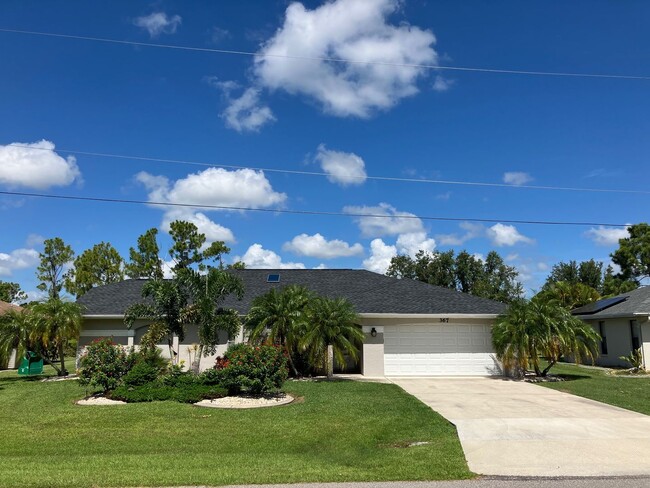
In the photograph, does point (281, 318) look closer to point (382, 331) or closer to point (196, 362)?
point (196, 362)

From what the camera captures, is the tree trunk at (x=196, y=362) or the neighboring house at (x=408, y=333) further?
the neighboring house at (x=408, y=333)

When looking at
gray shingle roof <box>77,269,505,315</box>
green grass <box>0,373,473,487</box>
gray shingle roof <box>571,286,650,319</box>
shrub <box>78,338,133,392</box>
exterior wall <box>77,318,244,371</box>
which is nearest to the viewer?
green grass <box>0,373,473,487</box>

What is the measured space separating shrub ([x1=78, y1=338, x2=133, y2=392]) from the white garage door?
34.4 feet

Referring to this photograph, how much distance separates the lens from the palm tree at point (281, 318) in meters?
17.5

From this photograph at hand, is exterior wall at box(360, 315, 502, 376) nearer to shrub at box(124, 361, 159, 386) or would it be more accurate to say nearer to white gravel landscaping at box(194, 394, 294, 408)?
white gravel landscaping at box(194, 394, 294, 408)

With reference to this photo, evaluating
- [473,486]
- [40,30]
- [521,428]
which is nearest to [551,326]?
[521,428]

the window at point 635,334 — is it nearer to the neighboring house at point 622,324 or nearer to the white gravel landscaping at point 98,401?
the neighboring house at point 622,324

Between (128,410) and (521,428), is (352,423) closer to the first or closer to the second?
(521,428)

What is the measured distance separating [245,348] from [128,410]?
354cm

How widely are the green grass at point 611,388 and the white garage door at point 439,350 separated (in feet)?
10.8

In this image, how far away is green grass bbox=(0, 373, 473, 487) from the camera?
6551 millimetres

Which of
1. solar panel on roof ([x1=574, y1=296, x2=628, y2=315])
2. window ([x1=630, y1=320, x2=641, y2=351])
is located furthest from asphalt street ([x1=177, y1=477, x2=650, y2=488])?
solar panel on roof ([x1=574, y1=296, x2=628, y2=315])

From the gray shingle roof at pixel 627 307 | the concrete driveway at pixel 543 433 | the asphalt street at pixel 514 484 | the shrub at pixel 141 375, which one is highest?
the gray shingle roof at pixel 627 307

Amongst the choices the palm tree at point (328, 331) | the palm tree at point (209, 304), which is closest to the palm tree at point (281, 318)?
the palm tree at point (328, 331)
